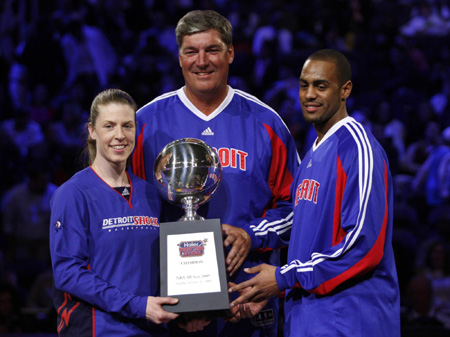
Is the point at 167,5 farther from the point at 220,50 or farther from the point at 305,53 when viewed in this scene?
the point at 220,50

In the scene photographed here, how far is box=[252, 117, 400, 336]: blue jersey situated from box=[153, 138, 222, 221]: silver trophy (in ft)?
1.28

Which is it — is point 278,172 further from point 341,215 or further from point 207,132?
point 341,215

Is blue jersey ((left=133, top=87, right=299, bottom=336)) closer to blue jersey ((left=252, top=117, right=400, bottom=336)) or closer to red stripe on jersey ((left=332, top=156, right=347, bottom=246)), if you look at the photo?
blue jersey ((left=252, top=117, right=400, bottom=336))

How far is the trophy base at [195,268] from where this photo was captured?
230cm

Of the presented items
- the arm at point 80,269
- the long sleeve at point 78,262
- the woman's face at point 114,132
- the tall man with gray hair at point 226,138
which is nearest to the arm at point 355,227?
the tall man with gray hair at point 226,138

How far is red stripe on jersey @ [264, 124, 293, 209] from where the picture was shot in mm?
2920

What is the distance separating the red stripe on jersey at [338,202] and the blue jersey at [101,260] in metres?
0.71

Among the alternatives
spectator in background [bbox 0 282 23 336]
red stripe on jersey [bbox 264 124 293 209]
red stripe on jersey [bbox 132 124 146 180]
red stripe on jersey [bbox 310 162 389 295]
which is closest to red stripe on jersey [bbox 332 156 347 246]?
red stripe on jersey [bbox 310 162 389 295]

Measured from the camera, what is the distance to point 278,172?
9.63ft

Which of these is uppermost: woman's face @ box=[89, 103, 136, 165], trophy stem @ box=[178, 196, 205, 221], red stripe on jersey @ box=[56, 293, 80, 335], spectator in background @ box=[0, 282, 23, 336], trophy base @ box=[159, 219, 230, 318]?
woman's face @ box=[89, 103, 136, 165]

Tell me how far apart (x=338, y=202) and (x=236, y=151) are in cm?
68

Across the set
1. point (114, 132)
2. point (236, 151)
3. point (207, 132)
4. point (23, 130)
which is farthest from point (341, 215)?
point (23, 130)

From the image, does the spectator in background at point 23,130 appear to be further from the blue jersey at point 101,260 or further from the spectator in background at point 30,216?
Answer: the blue jersey at point 101,260

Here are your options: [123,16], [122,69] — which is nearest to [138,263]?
[122,69]
